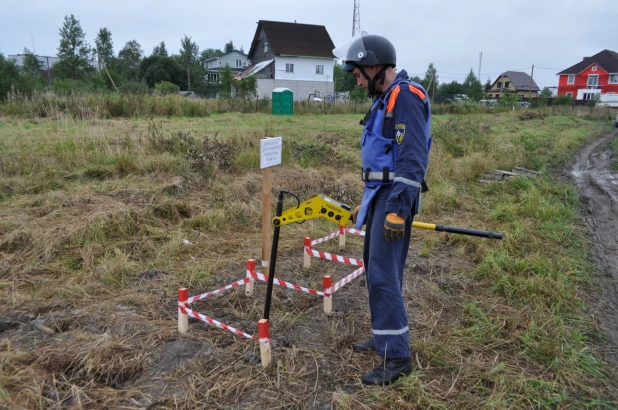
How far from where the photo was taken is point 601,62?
60844 millimetres

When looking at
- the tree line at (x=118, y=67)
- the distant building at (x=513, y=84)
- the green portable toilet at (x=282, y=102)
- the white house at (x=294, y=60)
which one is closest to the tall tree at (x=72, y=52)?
the tree line at (x=118, y=67)

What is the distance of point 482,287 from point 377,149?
238cm

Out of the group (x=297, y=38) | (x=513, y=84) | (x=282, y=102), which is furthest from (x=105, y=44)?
(x=513, y=84)

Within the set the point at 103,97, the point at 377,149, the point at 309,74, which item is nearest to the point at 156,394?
the point at 377,149

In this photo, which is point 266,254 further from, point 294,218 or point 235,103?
point 235,103

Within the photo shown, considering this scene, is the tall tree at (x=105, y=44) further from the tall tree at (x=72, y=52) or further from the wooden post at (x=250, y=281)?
the wooden post at (x=250, y=281)

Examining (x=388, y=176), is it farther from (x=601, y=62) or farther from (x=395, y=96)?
(x=601, y=62)

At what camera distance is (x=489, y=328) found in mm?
3549

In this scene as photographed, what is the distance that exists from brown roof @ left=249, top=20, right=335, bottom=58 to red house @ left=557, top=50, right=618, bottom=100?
35.9 m

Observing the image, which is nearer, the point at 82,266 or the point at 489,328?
the point at 489,328

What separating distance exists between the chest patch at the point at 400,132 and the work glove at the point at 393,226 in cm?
44

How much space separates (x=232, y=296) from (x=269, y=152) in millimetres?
1351

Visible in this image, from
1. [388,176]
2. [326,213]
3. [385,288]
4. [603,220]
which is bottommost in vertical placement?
[603,220]

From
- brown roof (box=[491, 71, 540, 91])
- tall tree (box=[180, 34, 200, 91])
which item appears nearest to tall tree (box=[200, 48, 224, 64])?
tall tree (box=[180, 34, 200, 91])
